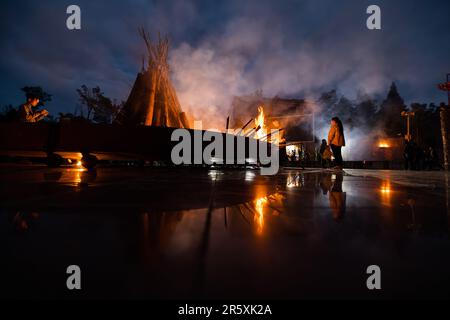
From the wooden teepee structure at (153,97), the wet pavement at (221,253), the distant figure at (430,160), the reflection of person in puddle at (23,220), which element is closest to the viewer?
the wet pavement at (221,253)

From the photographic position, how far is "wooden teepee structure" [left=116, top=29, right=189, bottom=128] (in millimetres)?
11195

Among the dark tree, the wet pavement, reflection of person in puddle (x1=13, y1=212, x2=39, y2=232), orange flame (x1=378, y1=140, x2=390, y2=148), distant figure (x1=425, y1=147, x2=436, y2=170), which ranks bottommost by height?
the wet pavement

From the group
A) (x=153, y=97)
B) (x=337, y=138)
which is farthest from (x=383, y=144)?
(x=153, y=97)

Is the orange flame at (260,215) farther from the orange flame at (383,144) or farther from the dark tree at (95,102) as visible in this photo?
the orange flame at (383,144)

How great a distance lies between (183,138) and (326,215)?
4.25 meters

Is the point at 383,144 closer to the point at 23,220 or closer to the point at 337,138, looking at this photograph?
the point at 337,138

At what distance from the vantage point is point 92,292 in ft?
1.43

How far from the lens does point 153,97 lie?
1145 cm

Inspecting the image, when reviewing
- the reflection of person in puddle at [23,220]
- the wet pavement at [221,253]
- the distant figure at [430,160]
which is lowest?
Answer: the wet pavement at [221,253]

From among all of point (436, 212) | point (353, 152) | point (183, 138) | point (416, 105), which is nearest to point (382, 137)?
point (353, 152)

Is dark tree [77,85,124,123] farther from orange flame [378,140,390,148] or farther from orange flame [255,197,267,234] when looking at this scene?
orange flame [378,140,390,148]

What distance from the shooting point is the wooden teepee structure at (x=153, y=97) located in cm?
1120

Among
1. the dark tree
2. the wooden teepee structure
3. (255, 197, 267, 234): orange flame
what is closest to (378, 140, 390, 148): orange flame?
the wooden teepee structure

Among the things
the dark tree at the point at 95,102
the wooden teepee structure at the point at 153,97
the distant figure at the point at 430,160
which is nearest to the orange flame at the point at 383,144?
the distant figure at the point at 430,160
